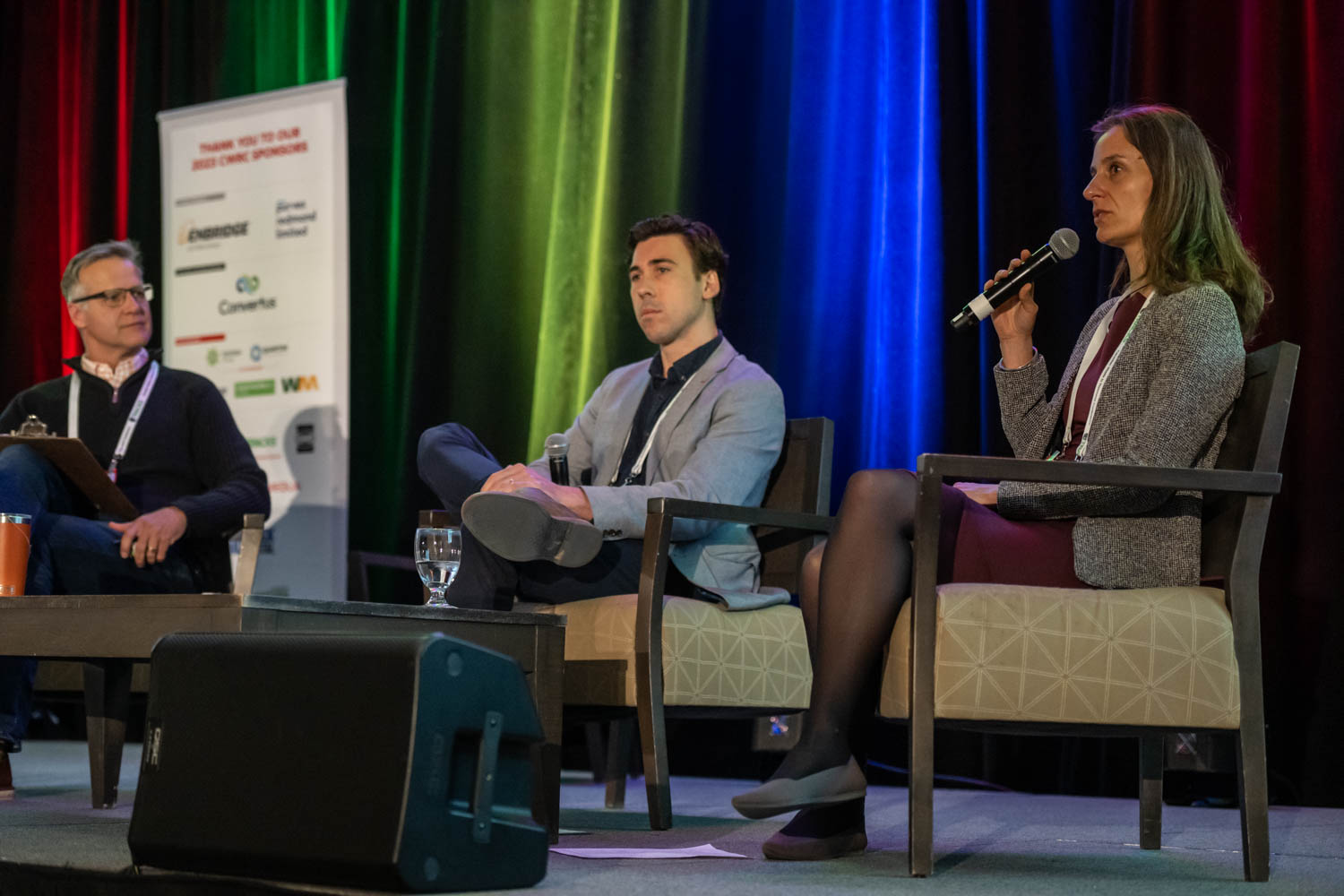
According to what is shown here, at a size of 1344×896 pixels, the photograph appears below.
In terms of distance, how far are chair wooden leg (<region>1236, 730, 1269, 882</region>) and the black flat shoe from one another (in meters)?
0.49

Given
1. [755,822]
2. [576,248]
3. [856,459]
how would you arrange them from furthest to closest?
1. [576,248]
2. [856,459]
3. [755,822]

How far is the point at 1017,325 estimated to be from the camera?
2361 mm

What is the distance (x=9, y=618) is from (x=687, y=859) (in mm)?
1024

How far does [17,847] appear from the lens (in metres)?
1.97

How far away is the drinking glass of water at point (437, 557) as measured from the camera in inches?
90.5

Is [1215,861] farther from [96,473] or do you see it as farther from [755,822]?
[96,473]

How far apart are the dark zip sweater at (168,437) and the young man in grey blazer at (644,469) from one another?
84 centimetres

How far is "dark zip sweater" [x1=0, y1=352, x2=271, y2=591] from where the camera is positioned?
3381mm

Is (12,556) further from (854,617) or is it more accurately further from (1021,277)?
(1021,277)

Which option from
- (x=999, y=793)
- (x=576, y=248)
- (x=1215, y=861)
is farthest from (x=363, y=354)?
(x=1215, y=861)

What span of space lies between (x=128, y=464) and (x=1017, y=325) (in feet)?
7.22

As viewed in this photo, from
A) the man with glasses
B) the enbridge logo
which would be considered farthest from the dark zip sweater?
the enbridge logo

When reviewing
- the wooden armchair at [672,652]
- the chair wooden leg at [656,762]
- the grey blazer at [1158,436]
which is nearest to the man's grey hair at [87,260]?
the wooden armchair at [672,652]

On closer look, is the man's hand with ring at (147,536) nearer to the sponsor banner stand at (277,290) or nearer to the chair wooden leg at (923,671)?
the sponsor banner stand at (277,290)
